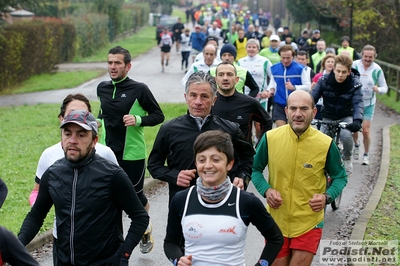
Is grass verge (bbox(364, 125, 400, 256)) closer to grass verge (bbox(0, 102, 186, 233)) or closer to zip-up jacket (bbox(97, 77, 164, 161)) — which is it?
zip-up jacket (bbox(97, 77, 164, 161))

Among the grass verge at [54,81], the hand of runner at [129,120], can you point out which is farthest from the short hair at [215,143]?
the grass verge at [54,81]

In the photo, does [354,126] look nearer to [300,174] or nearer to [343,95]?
[343,95]

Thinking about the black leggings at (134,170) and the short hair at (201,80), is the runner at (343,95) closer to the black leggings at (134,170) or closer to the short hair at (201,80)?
the black leggings at (134,170)

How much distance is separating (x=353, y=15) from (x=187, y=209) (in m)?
22.9

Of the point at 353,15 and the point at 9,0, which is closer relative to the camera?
A: the point at 9,0

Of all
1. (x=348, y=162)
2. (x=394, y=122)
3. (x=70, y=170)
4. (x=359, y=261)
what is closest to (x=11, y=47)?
(x=394, y=122)

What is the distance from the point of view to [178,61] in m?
41.3

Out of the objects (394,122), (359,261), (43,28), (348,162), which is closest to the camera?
(359,261)

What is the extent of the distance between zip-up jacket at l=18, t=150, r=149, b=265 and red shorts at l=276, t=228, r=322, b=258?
140 centimetres

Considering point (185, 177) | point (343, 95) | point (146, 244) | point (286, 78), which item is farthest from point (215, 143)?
point (286, 78)

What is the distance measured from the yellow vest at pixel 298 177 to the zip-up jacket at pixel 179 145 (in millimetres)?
464

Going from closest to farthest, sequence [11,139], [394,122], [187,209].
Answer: [187,209] → [11,139] → [394,122]

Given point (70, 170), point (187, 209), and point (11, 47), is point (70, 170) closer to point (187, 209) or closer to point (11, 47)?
point (187, 209)

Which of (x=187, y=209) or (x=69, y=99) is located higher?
(x=69, y=99)
